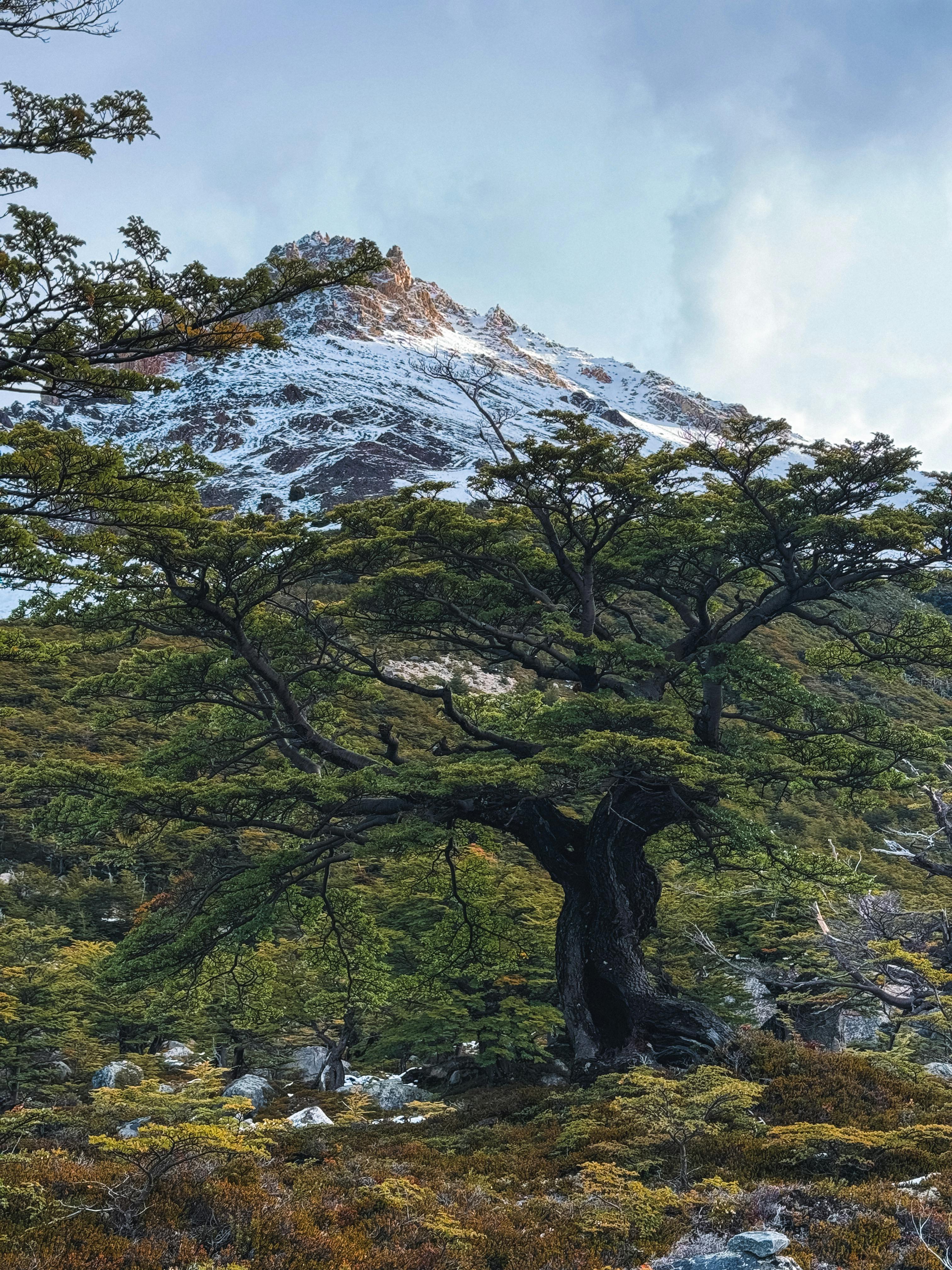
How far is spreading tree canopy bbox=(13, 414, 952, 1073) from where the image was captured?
993 centimetres

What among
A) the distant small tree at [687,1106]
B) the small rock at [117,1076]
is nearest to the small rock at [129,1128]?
the small rock at [117,1076]

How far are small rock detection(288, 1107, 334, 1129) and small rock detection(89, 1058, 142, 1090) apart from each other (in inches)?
129

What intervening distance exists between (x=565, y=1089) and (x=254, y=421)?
97317mm

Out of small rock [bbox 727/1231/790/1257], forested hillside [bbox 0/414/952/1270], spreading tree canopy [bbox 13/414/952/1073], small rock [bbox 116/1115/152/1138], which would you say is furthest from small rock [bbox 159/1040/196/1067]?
small rock [bbox 727/1231/790/1257]

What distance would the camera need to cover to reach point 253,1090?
1703cm

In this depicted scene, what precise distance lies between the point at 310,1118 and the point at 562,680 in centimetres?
840

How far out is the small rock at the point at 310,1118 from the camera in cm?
1262

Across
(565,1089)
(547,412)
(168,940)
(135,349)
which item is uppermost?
(547,412)

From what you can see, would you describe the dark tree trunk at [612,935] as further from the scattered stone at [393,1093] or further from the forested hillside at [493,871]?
the scattered stone at [393,1093]

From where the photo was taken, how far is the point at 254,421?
9769 cm

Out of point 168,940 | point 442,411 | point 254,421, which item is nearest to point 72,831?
point 168,940

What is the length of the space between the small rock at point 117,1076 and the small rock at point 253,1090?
2.23m

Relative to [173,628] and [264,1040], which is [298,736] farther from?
[264,1040]

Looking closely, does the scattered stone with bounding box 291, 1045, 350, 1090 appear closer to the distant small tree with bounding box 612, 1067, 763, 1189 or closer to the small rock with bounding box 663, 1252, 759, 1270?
the distant small tree with bounding box 612, 1067, 763, 1189
